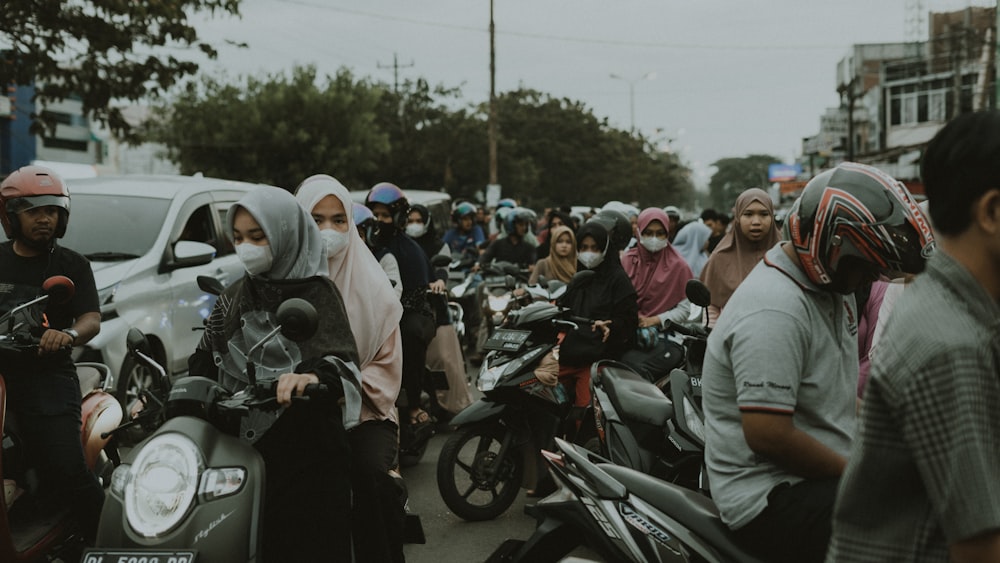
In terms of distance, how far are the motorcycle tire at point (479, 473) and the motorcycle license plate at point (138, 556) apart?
3.14 m

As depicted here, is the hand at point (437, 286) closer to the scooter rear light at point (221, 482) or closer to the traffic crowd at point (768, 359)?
the traffic crowd at point (768, 359)

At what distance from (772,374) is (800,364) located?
91mm

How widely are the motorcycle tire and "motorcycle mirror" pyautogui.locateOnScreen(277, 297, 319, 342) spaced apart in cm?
305

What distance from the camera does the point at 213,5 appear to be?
40.5 feet

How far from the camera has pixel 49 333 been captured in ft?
13.2

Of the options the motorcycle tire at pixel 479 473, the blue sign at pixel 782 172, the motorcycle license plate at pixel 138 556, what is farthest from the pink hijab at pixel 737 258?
the blue sign at pixel 782 172

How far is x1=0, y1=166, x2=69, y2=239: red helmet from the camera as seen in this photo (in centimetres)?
421

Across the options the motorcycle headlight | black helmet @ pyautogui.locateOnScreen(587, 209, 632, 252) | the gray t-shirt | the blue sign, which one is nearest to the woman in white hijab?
the gray t-shirt

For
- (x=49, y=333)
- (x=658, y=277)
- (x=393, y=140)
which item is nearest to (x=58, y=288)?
(x=49, y=333)

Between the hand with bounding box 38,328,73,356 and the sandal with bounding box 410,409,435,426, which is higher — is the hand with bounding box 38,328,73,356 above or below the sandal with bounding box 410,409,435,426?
above

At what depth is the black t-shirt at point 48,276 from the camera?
424 centimetres

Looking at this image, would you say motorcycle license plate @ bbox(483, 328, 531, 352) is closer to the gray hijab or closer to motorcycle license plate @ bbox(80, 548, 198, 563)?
the gray hijab

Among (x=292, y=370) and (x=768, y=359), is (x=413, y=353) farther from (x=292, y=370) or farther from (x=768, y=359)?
(x=768, y=359)

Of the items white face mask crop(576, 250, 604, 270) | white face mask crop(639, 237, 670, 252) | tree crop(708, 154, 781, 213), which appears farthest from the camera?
tree crop(708, 154, 781, 213)
